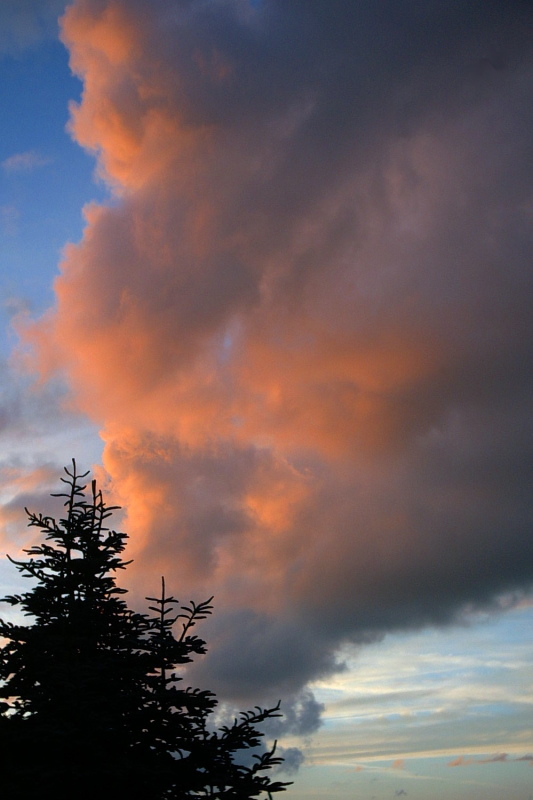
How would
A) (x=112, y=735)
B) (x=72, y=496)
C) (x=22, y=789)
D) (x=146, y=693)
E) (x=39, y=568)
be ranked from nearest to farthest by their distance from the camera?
1. (x=22, y=789)
2. (x=112, y=735)
3. (x=146, y=693)
4. (x=39, y=568)
5. (x=72, y=496)

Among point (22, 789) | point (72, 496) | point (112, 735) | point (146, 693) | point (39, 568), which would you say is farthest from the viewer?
point (72, 496)

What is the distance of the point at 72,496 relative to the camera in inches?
680

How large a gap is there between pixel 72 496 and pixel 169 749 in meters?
6.36

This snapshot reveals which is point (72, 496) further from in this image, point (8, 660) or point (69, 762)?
point (69, 762)

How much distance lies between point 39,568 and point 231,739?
5.86 m

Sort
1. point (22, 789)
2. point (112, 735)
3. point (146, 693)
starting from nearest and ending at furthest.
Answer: point (22, 789) < point (112, 735) < point (146, 693)

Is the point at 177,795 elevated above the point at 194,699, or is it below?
below

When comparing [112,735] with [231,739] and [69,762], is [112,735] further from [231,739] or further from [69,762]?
[231,739]

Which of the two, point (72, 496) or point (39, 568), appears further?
point (72, 496)

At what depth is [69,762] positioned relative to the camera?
518 inches

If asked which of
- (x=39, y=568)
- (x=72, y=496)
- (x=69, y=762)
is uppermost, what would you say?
(x=72, y=496)

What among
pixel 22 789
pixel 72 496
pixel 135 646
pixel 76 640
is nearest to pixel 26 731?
pixel 22 789

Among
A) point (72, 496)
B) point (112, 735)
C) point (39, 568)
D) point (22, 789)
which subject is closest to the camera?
point (22, 789)

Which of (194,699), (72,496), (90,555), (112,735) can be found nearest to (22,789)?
(112,735)
